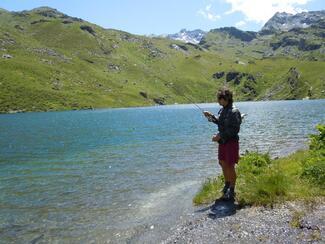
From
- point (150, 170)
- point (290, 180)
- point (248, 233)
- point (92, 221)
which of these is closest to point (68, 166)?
point (150, 170)

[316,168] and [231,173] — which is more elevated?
[231,173]

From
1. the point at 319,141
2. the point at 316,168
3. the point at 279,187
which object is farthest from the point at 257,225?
the point at 319,141

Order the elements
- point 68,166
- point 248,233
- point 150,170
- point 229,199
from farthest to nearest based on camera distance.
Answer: point 68,166 → point 150,170 → point 229,199 → point 248,233

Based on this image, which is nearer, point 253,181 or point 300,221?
point 300,221

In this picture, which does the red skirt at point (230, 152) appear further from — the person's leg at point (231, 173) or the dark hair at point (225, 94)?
the dark hair at point (225, 94)

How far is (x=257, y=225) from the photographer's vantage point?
12.7m

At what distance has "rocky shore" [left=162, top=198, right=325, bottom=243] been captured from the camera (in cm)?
1162

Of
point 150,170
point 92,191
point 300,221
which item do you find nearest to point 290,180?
point 300,221

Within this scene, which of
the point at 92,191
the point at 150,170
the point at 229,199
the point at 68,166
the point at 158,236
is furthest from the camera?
the point at 68,166

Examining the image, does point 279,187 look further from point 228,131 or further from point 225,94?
point 225,94

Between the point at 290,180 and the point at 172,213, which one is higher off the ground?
the point at 290,180

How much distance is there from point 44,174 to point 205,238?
21304 mm

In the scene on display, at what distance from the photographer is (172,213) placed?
17.7 m

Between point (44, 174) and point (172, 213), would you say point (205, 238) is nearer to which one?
point (172, 213)
